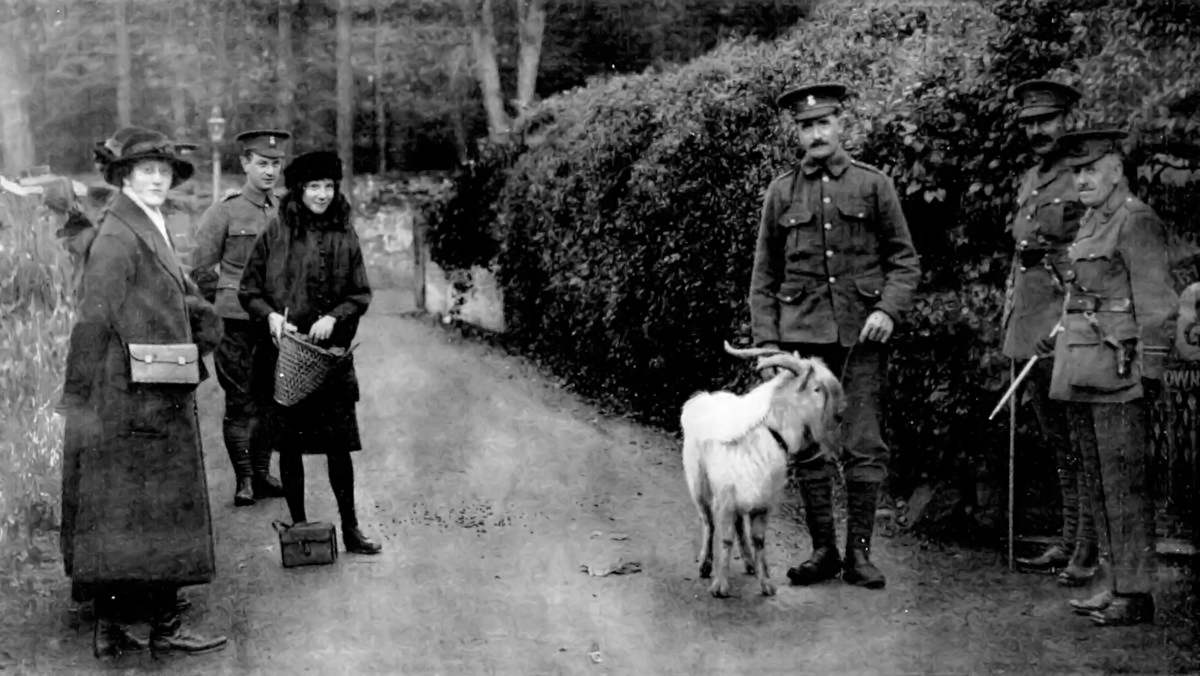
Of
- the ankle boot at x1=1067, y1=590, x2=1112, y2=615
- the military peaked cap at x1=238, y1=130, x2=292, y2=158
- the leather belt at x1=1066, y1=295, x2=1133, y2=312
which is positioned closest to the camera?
the leather belt at x1=1066, y1=295, x2=1133, y2=312

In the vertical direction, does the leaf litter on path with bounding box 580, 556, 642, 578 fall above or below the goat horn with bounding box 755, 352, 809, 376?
below

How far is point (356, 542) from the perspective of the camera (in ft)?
23.3

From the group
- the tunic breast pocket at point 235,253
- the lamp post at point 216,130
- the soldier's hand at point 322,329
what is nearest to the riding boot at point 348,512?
the soldier's hand at point 322,329

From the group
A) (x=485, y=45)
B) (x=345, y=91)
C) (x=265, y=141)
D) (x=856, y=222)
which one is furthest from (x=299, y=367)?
(x=345, y=91)

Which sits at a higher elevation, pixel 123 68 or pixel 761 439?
pixel 123 68

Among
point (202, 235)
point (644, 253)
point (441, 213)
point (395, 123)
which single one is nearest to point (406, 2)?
point (441, 213)

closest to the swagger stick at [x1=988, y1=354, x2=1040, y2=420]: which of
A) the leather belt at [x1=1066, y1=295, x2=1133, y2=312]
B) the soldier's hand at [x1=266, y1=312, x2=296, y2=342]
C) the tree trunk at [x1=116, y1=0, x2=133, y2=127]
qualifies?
the leather belt at [x1=1066, y1=295, x2=1133, y2=312]

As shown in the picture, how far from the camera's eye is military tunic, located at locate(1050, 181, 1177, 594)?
17.5ft

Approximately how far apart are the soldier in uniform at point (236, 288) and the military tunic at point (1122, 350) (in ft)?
17.7

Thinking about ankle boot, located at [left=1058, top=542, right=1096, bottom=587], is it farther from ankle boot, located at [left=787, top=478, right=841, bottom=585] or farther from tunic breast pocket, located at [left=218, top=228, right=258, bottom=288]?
tunic breast pocket, located at [left=218, top=228, right=258, bottom=288]

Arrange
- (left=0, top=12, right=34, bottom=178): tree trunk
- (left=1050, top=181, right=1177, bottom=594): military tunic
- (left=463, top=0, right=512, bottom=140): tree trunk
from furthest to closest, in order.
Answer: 1. (left=463, top=0, right=512, bottom=140): tree trunk
2. (left=0, top=12, right=34, bottom=178): tree trunk
3. (left=1050, top=181, right=1177, bottom=594): military tunic

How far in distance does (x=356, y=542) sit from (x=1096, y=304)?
4258 millimetres

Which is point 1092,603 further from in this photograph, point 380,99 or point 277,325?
point 380,99

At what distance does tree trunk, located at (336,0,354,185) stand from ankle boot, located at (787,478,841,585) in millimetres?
13163
